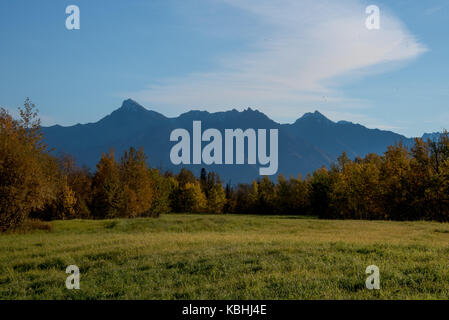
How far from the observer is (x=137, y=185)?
78562mm

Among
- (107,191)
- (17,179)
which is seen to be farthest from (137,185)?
(17,179)

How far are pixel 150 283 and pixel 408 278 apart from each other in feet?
27.9

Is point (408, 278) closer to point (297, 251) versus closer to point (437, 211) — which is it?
point (297, 251)

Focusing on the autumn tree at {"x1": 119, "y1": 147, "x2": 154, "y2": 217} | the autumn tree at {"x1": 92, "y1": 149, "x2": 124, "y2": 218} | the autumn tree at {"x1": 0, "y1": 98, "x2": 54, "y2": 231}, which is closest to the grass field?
the autumn tree at {"x1": 0, "y1": 98, "x2": 54, "y2": 231}

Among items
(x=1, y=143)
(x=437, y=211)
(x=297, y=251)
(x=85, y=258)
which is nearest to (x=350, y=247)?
(x=297, y=251)

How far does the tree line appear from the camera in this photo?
3906 cm

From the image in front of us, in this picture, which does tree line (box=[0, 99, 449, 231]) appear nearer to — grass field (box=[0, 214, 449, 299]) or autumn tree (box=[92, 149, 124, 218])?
autumn tree (box=[92, 149, 124, 218])

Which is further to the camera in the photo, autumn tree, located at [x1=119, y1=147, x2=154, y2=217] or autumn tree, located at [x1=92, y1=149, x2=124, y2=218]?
autumn tree, located at [x1=119, y1=147, x2=154, y2=217]

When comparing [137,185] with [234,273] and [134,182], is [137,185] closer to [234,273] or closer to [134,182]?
[134,182]

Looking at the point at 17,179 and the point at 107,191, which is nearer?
the point at 17,179

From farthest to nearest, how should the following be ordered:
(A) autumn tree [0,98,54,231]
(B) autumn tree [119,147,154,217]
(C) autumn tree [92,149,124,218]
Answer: (B) autumn tree [119,147,154,217]
(C) autumn tree [92,149,124,218]
(A) autumn tree [0,98,54,231]

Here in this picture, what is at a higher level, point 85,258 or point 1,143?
point 1,143
